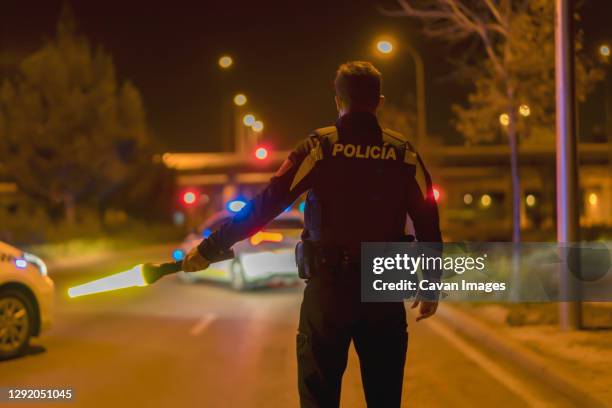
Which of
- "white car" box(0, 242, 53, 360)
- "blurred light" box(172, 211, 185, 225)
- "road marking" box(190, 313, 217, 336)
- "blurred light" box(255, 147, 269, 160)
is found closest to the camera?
"white car" box(0, 242, 53, 360)

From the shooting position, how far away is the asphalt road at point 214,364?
6844 mm

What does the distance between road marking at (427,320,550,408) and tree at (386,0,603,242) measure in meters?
5.02

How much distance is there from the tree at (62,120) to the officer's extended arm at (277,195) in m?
30.6

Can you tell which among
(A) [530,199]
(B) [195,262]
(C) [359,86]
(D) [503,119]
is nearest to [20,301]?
(B) [195,262]

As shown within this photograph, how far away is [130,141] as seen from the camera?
36500 mm

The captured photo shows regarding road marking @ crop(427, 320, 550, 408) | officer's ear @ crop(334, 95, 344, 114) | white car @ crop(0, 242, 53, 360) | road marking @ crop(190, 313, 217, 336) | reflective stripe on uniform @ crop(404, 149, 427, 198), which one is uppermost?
officer's ear @ crop(334, 95, 344, 114)

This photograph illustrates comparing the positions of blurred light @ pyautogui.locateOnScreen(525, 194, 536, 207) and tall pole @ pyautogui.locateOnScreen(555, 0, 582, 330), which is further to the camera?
blurred light @ pyautogui.locateOnScreen(525, 194, 536, 207)

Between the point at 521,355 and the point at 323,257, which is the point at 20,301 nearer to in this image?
the point at 521,355

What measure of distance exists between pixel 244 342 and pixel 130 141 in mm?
27995

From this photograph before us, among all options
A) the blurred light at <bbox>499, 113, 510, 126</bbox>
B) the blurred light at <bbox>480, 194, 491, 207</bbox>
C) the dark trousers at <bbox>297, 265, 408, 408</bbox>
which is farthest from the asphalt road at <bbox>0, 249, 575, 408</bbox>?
the blurred light at <bbox>480, 194, 491, 207</bbox>

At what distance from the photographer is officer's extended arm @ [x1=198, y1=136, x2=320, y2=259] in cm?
342

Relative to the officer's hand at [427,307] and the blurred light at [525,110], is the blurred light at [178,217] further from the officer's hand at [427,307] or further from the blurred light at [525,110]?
the officer's hand at [427,307]

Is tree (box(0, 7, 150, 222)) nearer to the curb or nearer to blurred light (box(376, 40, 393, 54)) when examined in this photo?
blurred light (box(376, 40, 393, 54))

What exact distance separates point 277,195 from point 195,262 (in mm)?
491
